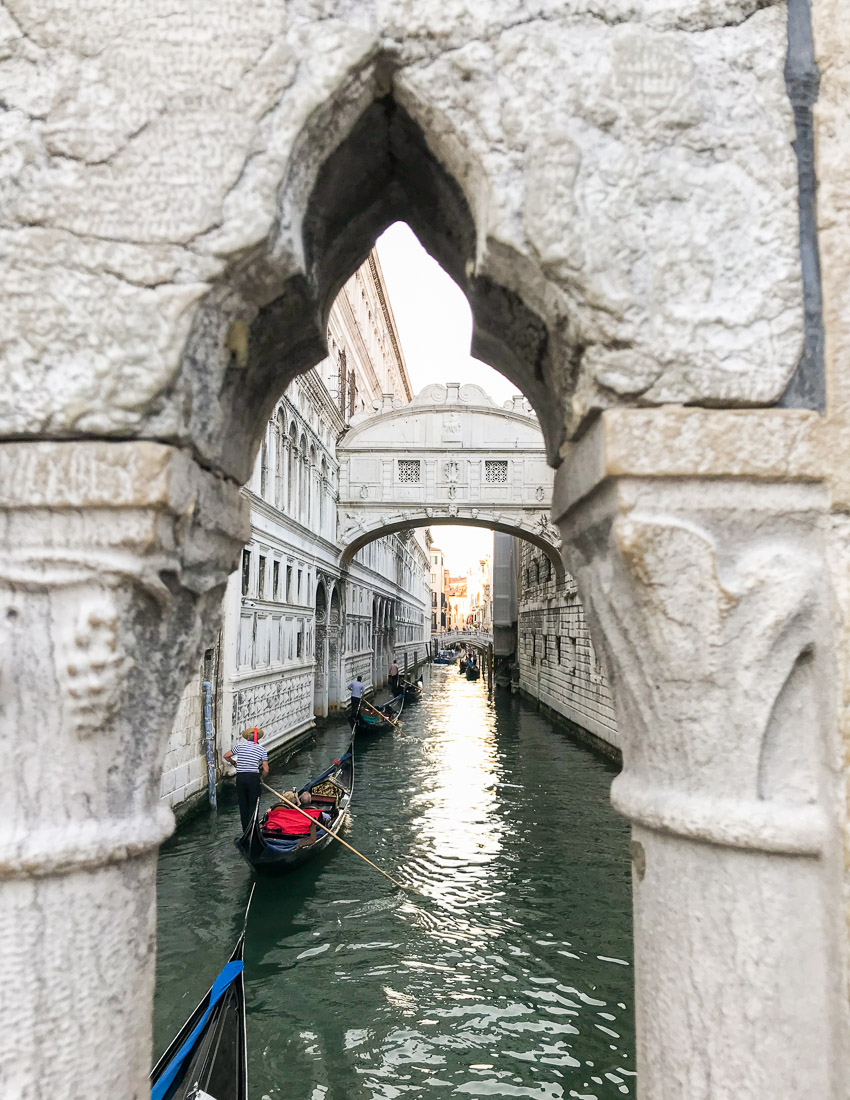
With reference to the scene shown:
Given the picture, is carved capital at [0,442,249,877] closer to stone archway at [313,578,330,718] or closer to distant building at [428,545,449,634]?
stone archway at [313,578,330,718]

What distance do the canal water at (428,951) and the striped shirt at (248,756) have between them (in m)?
0.77

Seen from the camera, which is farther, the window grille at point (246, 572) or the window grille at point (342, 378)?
the window grille at point (342, 378)

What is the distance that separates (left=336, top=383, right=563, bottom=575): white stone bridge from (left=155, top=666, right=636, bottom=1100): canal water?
7.36 m

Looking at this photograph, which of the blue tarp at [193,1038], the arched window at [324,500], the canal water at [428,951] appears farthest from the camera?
the arched window at [324,500]

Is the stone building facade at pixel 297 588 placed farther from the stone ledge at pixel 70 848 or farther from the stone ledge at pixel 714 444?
the stone ledge at pixel 714 444

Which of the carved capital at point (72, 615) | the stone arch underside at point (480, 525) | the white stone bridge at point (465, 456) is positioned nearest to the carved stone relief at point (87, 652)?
the carved capital at point (72, 615)

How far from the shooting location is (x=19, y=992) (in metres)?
1.17

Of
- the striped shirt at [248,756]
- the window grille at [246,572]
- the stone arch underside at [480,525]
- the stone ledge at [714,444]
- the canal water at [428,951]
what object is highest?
the stone arch underside at [480,525]

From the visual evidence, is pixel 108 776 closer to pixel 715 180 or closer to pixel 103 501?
→ pixel 103 501

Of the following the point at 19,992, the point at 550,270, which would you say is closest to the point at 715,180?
the point at 550,270

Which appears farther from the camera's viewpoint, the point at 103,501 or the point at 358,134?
the point at 358,134

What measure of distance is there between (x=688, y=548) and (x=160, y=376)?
35.7 inches

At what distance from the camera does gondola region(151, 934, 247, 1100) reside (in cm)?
241

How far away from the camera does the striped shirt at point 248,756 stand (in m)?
6.32
